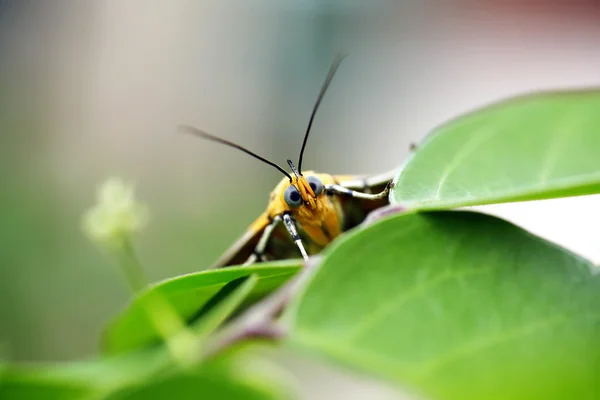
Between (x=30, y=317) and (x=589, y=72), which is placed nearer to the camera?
(x=30, y=317)

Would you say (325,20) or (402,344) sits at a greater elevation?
(325,20)

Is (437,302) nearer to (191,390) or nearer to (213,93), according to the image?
(191,390)

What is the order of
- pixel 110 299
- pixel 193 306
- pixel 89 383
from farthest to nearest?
pixel 110 299 → pixel 193 306 → pixel 89 383

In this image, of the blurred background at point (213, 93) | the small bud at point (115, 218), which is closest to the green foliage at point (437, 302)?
the small bud at point (115, 218)

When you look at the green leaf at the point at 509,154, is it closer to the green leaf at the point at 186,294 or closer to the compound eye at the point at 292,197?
the green leaf at the point at 186,294

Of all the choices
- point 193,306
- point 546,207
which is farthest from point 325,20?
point 193,306

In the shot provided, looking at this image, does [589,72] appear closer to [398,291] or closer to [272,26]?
[272,26]

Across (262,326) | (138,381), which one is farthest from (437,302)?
(138,381)
